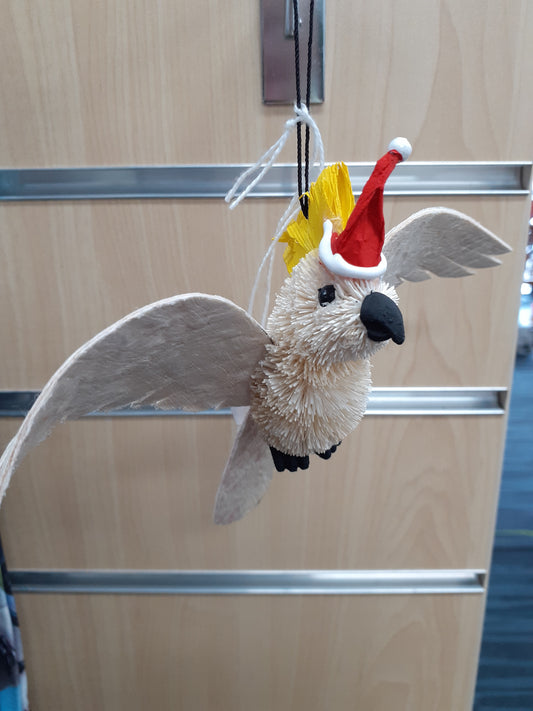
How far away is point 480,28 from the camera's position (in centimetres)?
50

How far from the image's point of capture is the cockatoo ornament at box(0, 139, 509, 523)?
26cm

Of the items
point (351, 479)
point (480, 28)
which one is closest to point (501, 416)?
point (351, 479)

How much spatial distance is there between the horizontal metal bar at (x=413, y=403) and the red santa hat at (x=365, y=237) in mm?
375

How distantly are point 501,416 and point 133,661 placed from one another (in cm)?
66

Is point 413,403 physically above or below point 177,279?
below

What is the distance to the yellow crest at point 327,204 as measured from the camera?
0.28 meters

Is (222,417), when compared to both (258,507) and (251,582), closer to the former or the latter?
(258,507)

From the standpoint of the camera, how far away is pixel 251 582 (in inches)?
27.9

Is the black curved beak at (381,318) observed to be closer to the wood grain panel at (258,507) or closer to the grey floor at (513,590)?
the wood grain panel at (258,507)

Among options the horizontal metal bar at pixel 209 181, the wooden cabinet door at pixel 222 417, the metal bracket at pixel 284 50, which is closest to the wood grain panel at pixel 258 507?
the wooden cabinet door at pixel 222 417

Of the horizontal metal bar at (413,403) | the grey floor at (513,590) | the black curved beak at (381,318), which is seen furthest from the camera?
the grey floor at (513,590)

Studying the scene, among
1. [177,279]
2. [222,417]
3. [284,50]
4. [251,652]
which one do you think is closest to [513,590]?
[251,652]

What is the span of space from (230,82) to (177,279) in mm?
219

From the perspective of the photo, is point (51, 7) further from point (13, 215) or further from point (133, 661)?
point (133, 661)
